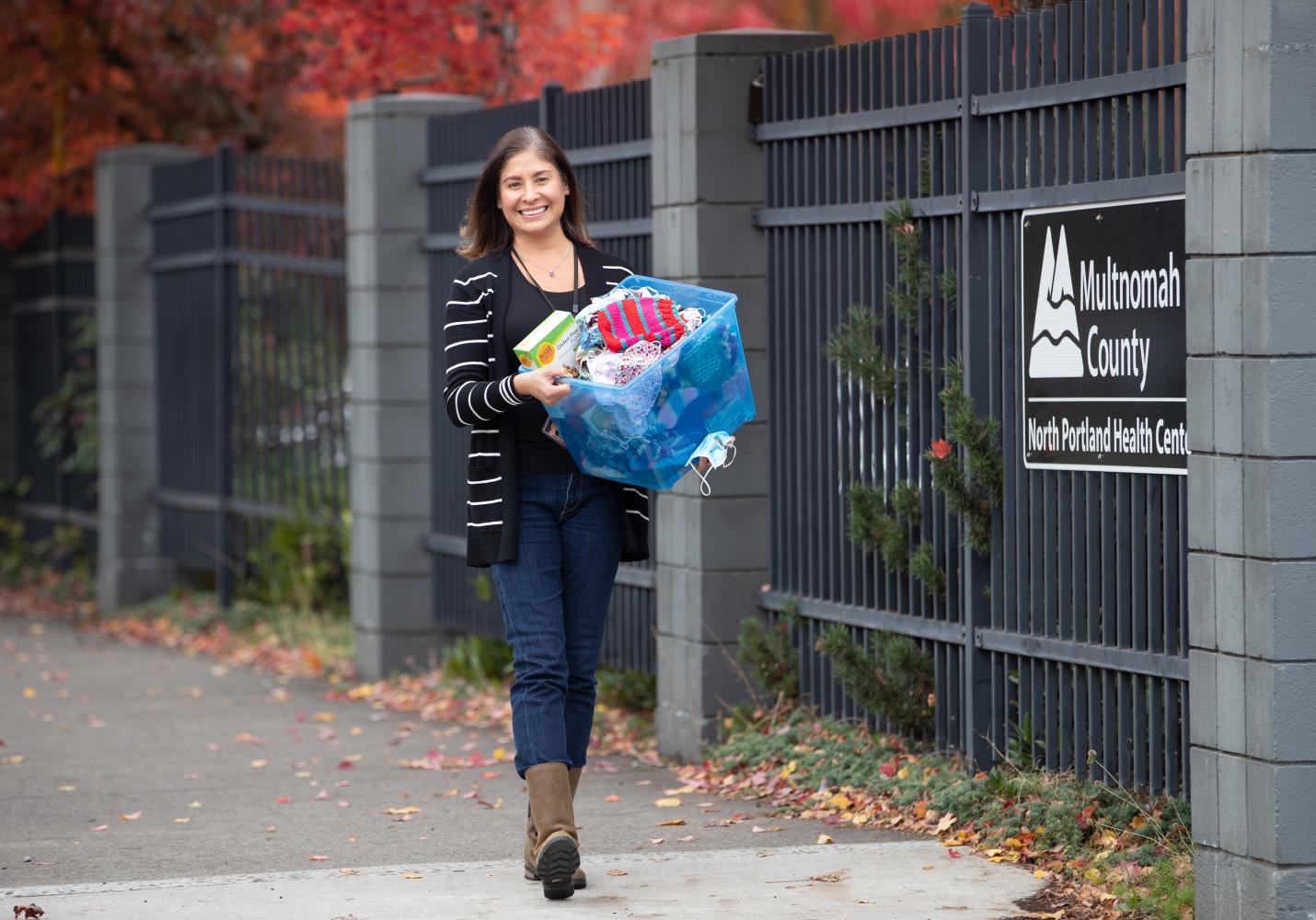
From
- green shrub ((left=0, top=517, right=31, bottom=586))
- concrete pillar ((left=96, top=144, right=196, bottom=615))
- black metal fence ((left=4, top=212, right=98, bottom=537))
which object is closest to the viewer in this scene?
concrete pillar ((left=96, top=144, right=196, bottom=615))

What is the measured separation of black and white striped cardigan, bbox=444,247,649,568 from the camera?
543 centimetres

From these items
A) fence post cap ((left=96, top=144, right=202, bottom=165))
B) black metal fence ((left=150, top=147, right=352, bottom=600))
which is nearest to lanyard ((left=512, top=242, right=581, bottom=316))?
black metal fence ((left=150, top=147, right=352, bottom=600))

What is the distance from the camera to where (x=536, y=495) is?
5.48 metres

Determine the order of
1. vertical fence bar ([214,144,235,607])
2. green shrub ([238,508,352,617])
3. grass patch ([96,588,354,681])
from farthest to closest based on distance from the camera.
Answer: vertical fence bar ([214,144,235,607])
green shrub ([238,508,352,617])
grass patch ([96,588,354,681])

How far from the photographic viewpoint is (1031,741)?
6188mm

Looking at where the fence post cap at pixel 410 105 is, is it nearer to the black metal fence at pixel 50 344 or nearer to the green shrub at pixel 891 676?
the green shrub at pixel 891 676

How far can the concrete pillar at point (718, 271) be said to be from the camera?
24.4ft

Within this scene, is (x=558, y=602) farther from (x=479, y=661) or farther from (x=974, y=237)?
(x=479, y=661)

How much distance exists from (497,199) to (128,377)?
8409 mm

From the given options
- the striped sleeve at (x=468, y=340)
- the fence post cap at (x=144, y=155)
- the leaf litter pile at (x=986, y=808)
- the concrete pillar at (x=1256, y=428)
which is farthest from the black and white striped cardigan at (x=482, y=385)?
the fence post cap at (x=144, y=155)

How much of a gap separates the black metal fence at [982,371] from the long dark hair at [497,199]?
4.38 feet

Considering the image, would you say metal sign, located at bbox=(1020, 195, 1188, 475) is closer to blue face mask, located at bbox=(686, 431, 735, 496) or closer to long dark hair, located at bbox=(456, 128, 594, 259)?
blue face mask, located at bbox=(686, 431, 735, 496)

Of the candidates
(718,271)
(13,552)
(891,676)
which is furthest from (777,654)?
(13,552)

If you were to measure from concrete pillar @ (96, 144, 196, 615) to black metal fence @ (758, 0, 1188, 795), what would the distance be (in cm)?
708
